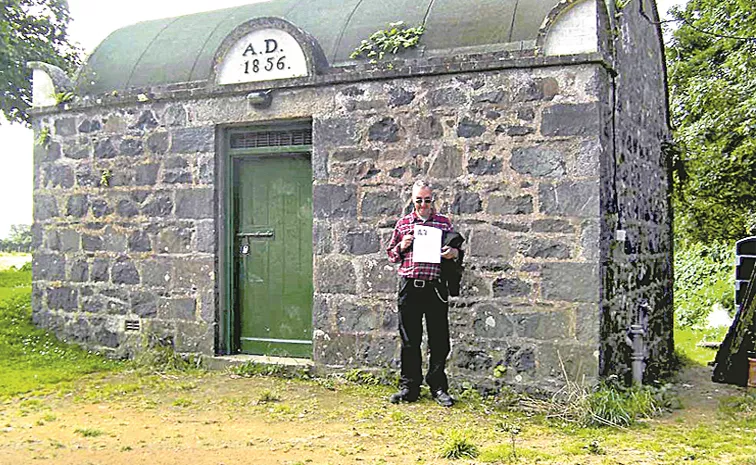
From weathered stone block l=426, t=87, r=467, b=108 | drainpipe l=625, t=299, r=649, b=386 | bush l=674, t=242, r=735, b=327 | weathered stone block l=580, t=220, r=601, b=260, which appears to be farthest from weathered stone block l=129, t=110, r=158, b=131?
bush l=674, t=242, r=735, b=327

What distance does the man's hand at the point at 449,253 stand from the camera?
6.52 meters

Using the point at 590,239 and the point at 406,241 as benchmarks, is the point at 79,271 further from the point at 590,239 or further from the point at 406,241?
the point at 590,239

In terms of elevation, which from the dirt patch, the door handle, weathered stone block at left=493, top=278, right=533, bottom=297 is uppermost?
the door handle

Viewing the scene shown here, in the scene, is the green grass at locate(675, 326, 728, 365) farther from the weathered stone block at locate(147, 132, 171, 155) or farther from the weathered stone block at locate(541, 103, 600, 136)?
the weathered stone block at locate(147, 132, 171, 155)

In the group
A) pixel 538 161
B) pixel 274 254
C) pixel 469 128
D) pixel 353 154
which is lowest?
pixel 274 254

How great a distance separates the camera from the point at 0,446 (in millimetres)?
5641

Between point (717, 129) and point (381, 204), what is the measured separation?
21.7 feet

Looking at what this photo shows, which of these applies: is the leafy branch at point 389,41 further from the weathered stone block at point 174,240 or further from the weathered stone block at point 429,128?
the weathered stone block at point 174,240

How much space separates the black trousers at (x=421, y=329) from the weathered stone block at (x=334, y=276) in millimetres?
919

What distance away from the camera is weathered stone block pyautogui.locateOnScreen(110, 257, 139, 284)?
28.5ft

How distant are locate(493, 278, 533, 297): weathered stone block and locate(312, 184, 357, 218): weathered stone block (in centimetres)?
151

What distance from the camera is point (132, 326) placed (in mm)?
8688

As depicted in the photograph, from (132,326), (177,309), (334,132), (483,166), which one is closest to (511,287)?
(483,166)

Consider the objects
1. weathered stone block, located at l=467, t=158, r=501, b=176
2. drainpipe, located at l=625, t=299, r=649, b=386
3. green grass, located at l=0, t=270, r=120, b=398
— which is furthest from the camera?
green grass, located at l=0, t=270, r=120, b=398
